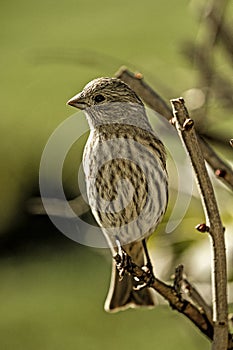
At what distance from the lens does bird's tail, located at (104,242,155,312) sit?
6.77 feet

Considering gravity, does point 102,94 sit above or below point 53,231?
above

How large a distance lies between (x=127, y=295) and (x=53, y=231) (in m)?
3.84

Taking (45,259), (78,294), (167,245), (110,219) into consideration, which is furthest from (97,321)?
(110,219)

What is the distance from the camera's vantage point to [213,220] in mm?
1374

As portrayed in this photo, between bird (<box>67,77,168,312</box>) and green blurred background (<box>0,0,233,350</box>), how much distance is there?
131 cm

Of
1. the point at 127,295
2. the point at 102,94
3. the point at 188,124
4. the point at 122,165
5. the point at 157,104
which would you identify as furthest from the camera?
the point at 127,295

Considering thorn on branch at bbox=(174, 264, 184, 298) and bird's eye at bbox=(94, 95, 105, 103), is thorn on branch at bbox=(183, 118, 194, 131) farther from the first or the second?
thorn on branch at bbox=(174, 264, 184, 298)

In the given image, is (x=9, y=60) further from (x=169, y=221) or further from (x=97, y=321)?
(x=169, y=221)

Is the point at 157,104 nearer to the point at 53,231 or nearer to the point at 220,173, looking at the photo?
the point at 220,173

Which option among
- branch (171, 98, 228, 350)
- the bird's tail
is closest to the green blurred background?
the bird's tail

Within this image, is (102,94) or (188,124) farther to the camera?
(102,94)

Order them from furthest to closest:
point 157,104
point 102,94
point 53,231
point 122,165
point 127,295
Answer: point 53,231
point 127,295
point 157,104
point 122,165
point 102,94

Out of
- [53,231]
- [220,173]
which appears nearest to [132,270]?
[220,173]

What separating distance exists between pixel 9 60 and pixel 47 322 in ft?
11.2
